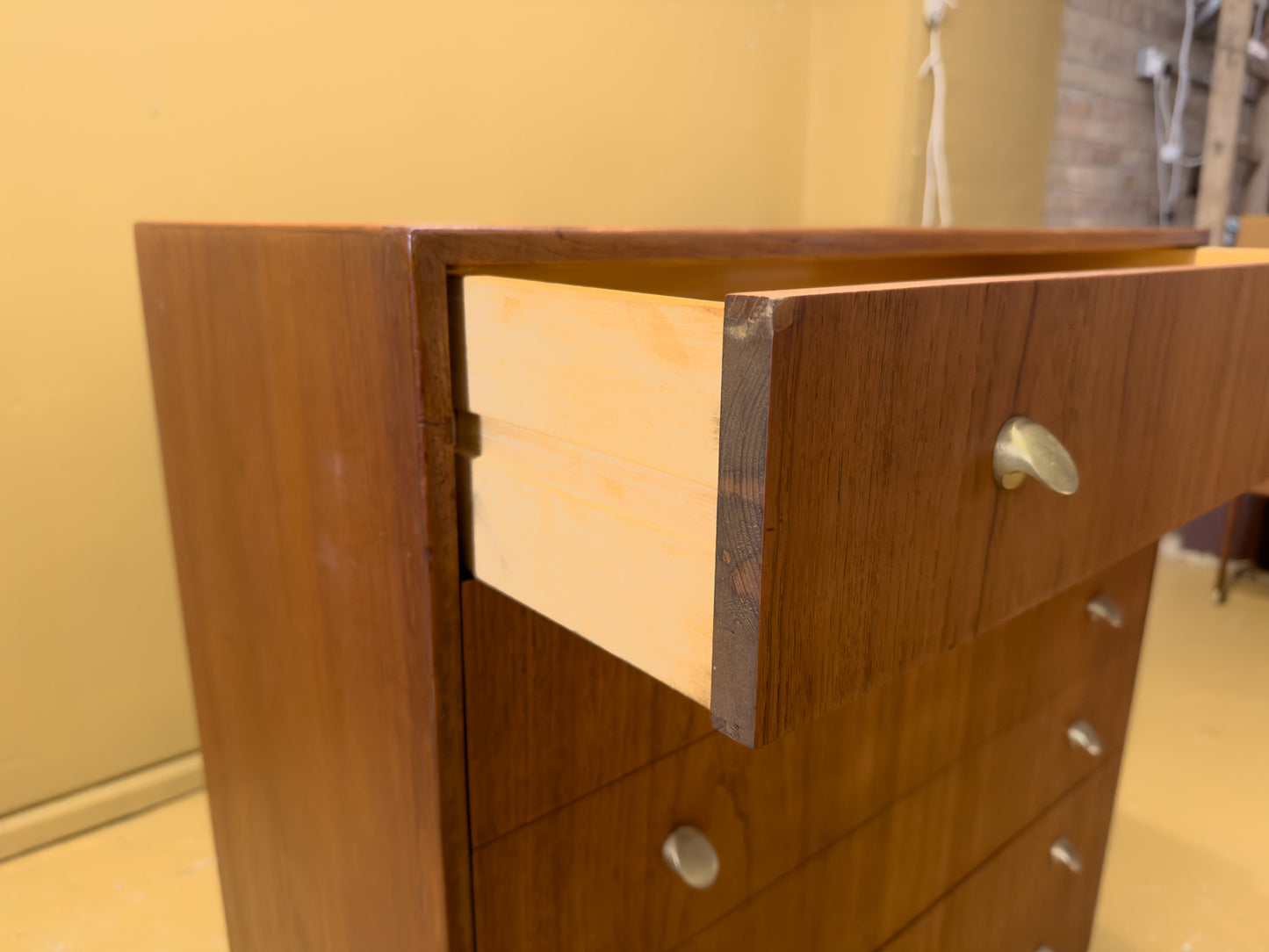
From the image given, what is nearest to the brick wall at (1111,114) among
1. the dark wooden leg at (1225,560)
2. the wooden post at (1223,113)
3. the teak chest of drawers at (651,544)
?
the wooden post at (1223,113)

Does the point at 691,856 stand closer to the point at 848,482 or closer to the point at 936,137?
the point at 848,482

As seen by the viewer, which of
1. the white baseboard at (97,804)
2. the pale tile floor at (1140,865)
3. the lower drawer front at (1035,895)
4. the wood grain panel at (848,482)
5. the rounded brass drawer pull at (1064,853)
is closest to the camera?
the wood grain panel at (848,482)

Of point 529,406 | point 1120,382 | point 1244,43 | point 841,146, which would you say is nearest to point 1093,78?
point 1244,43

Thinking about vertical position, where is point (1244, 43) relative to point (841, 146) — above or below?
above

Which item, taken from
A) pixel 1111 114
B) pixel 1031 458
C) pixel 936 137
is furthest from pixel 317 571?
pixel 1111 114

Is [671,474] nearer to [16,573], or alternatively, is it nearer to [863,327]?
[863,327]

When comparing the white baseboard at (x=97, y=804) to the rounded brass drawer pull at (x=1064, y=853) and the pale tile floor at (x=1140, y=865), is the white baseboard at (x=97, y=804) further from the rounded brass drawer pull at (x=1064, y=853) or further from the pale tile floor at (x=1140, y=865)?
the rounded brass drawer pull at (x=1064, y=853)

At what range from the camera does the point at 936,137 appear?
1.87 meters

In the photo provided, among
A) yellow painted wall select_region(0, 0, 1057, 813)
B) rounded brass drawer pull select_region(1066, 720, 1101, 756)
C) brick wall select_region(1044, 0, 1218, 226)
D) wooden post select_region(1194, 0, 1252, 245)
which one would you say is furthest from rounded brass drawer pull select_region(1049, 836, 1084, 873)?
wooden post select_region(1194, 0, 1252, 245)

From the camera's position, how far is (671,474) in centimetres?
36

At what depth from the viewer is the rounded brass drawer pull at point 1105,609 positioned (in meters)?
0.88

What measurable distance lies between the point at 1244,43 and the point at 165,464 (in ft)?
9.62

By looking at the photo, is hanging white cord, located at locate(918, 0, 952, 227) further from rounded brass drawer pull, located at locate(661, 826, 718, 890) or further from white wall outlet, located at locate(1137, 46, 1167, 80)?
rounded brass drawer pull, located at locate(661, 826, 718, 890)

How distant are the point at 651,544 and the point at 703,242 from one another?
0.24 metres
